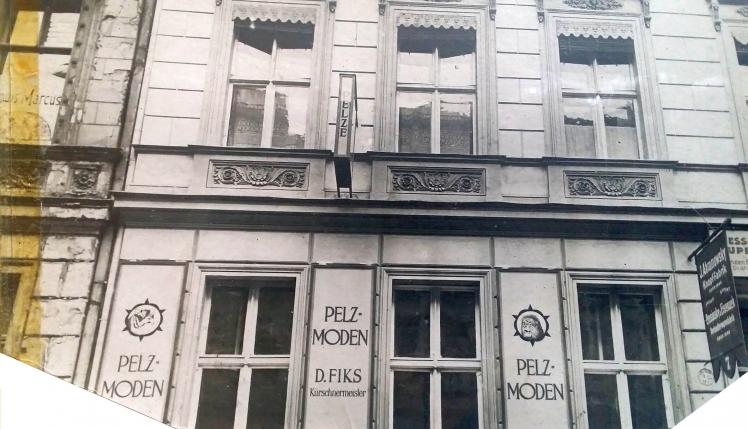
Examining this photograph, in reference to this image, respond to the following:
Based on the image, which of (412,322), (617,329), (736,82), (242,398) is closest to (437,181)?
(412,322)

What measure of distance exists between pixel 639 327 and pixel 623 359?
0.32 m

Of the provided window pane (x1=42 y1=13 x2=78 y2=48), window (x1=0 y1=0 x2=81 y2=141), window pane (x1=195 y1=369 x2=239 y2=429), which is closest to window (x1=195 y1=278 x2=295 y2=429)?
window pane (x1=195 y1=369 x2=239 y2=429)

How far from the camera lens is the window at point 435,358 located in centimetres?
461

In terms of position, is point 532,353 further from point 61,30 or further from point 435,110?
point 61,30

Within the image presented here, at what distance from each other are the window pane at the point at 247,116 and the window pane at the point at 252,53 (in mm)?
137

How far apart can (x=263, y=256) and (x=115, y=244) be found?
1188mm

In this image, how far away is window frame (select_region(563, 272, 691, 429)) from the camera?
4.64 meters

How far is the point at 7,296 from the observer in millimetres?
4676

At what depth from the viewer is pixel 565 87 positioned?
218 inches

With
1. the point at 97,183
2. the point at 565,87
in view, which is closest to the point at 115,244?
the point at 97,183

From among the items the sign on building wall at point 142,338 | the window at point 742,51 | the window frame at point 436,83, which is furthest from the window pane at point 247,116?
the window at point 742,51

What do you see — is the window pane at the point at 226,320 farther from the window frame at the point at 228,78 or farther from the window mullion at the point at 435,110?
the window mullion at the point at 435,110

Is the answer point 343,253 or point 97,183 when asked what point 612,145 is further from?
point 97,183

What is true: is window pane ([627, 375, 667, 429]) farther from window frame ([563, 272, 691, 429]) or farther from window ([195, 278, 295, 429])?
window ([195, 278, 295, 429])
